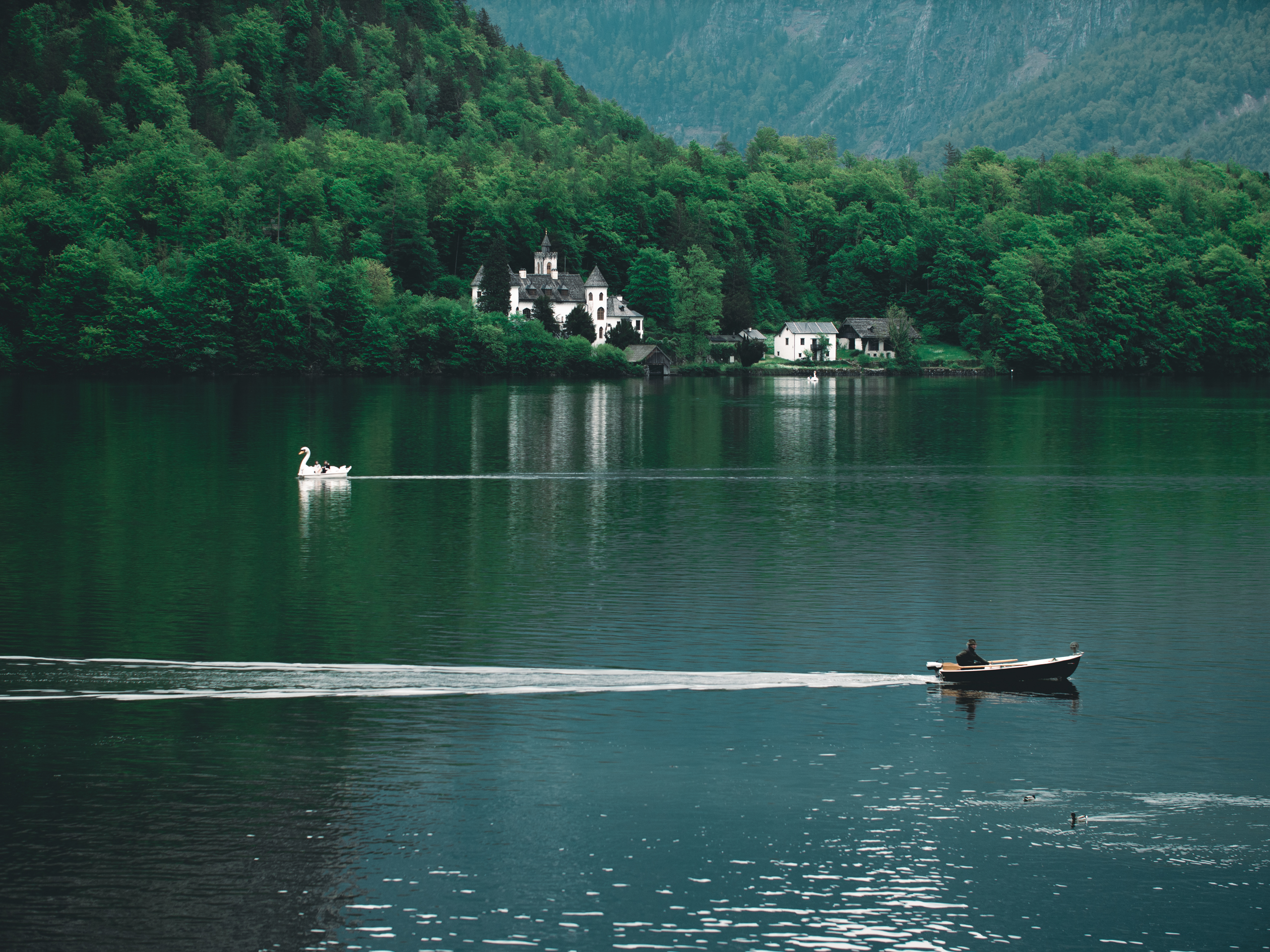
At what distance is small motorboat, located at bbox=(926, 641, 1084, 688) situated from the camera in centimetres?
3169

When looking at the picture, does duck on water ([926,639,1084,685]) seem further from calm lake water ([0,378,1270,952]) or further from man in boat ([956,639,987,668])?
calm lake water ([0,378,1270,952])

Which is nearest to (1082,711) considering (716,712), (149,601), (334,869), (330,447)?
(716,712)

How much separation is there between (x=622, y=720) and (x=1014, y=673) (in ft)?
31.2

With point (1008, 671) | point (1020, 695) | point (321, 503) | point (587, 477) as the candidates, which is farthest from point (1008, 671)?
point (587, 477)

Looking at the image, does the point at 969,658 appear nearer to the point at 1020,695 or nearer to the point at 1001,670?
the point at 1001,670

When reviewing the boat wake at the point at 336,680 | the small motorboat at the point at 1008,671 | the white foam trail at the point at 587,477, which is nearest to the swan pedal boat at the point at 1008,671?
the small motorboat at the point at 1008,671

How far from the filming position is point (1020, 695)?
31984mm

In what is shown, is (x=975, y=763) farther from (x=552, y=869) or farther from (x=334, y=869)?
(x=334, y=869)

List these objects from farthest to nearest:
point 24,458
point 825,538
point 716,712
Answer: point 24,458 → point 825,538 → point 716,712

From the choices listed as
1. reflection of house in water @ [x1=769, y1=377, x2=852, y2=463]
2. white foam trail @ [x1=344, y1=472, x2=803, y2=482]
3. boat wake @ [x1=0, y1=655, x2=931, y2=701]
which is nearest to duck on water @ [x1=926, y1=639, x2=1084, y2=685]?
boat wake @ [x1=0, y1=655, x2=931, y2=701]

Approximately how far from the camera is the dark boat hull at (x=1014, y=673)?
104ft

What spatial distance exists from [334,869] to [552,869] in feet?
11.5

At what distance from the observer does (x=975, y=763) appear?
26922mm

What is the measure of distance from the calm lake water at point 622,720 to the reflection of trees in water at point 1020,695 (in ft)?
0.39
